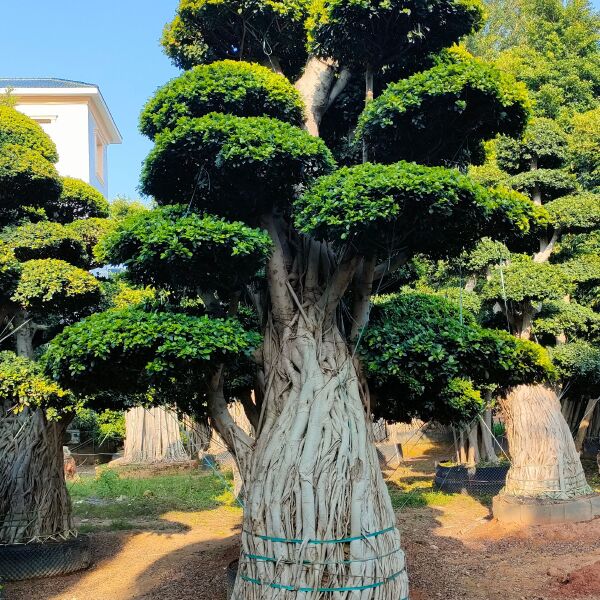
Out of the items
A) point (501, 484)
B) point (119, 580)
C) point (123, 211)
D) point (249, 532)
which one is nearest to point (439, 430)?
point (501, 484)

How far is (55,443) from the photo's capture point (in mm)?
8617

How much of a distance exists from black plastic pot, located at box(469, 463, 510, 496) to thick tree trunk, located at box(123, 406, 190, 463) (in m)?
7.74

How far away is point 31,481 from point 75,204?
11.9 feet

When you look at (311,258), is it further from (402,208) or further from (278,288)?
(402,208)

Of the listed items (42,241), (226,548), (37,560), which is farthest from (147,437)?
(42,241)

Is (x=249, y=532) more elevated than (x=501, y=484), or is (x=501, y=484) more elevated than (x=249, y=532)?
(x=249, y=532)

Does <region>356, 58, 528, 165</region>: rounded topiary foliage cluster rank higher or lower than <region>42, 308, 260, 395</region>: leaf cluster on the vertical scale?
higher

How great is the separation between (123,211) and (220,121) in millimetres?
17213

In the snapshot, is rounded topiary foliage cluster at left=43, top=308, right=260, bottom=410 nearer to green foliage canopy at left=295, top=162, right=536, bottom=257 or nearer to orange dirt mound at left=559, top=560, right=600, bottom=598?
green foliage canopy at left=295, top=162, right=536, bottom=257

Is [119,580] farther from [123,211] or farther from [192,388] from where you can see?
[123,211]

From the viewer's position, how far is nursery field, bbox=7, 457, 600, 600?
7352 mm

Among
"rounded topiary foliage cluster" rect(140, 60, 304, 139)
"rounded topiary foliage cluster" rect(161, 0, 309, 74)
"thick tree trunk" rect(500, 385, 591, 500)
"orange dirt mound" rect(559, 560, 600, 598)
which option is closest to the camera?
"rounded topiary foliage cluster" rect(140, 60, 304, 139)

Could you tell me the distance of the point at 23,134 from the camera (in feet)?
27.8

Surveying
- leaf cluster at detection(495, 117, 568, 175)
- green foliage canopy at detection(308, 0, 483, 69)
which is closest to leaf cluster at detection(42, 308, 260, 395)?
green foliage canopy at detection(308, 0, 483, 69)
